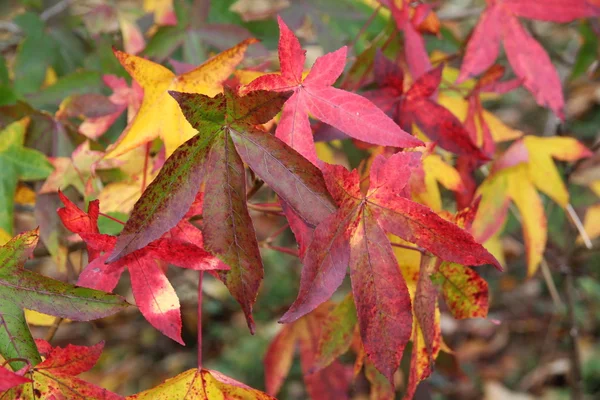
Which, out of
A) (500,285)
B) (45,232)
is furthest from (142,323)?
(45,232)

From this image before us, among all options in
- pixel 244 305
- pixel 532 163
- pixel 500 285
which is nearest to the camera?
pixel 244 305

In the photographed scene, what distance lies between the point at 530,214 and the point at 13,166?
91 cm

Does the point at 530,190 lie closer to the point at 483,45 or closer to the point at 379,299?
the point at 483,45

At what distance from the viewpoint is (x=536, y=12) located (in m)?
1.06

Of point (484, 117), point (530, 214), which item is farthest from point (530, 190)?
point (484, 117)

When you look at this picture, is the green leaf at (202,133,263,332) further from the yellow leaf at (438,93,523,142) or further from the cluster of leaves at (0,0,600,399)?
the yellow leaf at (438,93,523,142)

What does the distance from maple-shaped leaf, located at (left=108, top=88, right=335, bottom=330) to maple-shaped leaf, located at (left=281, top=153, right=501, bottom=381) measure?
0.10 feet

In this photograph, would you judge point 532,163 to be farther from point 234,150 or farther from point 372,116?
point 234,150

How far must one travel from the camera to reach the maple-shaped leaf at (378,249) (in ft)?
2.01

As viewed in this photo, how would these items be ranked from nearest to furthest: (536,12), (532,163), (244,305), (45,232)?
(244,305) < (45,232) < (536,12) < (532,163)

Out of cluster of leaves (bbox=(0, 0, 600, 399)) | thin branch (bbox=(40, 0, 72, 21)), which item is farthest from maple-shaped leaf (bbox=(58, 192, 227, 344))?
thin branch (bbox=(40, 0, 72, 21))

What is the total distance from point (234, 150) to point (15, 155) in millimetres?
497

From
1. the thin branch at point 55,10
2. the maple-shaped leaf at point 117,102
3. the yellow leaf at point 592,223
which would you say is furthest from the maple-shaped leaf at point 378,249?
the thin branch at point 55,10

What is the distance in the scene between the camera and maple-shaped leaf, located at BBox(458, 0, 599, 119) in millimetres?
1026
